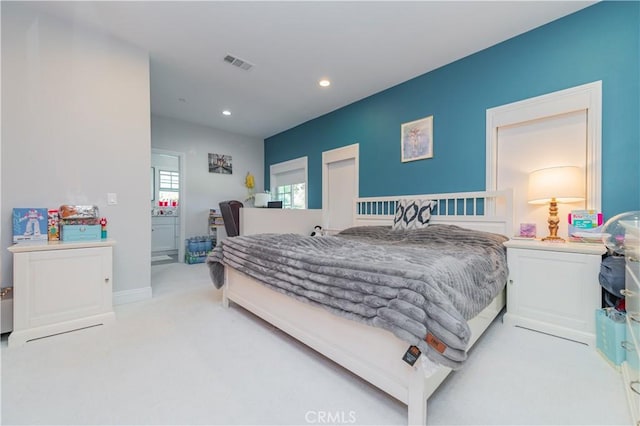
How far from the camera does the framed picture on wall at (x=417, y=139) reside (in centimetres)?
310

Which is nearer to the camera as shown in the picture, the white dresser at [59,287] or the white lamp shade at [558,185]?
the white dresser at [59,287]

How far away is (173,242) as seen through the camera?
589 cm

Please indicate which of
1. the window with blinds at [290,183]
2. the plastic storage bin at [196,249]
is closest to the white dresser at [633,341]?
the window with blinds at [290,183]

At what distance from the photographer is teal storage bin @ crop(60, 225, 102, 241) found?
2.24m

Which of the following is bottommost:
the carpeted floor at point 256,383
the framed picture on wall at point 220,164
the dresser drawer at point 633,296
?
the carpeted floor at point 256,383

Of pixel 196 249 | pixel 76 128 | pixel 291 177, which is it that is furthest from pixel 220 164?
pixel 76 128

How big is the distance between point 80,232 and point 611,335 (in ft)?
13.4

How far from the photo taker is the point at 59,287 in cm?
200

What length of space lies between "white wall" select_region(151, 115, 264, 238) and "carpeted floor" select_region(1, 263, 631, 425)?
322cm

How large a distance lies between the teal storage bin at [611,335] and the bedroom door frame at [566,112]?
904 millimetres

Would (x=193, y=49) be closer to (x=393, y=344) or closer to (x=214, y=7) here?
(x=214, y=7)

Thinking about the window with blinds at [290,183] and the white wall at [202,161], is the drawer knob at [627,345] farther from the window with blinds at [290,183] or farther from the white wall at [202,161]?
the white wall at [202,161]

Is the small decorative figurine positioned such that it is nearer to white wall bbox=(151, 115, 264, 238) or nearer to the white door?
white wall bbox=(151, 115, 264, 238)

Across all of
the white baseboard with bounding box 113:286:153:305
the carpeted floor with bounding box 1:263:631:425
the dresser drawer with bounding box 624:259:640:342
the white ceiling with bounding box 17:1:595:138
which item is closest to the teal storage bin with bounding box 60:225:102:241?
the white baseboard with bounding box 113:286:153:305
